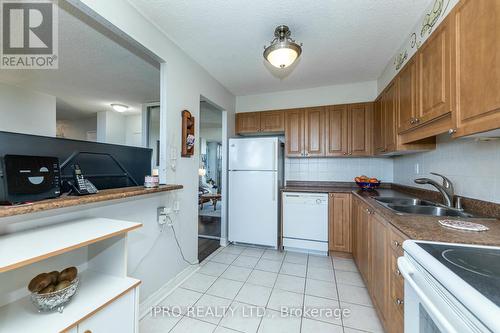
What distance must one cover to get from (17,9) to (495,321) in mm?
3052

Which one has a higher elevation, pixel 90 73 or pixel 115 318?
pixel 90 73

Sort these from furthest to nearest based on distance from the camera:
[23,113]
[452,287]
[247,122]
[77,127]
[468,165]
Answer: [77,127]
[247,122]
[23,113]
[468,165]
[452,287]

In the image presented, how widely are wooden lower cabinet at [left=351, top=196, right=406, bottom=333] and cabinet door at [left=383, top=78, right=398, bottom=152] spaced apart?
75 cm

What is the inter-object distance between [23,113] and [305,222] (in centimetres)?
439

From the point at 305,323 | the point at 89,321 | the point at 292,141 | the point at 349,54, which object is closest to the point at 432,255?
the point at 305,323

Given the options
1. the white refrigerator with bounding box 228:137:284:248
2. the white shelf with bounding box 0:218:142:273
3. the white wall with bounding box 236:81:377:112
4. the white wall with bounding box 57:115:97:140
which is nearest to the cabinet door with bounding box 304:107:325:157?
the white wall with bounding box 236:81:377:112

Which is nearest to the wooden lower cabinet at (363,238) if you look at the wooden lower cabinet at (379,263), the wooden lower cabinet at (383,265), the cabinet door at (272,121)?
the wooden lower cabinet at (383,265)

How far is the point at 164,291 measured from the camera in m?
1.93

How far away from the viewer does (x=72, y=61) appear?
8.10ft

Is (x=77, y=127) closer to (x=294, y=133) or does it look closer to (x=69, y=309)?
(x=294, y=133)

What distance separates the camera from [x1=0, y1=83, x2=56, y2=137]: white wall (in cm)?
288

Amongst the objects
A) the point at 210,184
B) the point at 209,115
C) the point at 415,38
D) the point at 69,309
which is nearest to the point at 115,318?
the point at 69,309

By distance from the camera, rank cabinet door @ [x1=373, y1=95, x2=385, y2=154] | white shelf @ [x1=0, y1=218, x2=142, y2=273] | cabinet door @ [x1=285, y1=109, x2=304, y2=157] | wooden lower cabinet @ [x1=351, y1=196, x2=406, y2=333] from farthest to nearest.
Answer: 1. cabinet door @ [x1=285, y1=109, x2=304, y2=157]
2. cabinet door @ [x1=373, y1=95, x2=385, y2=154]
3. wooden lower cabinet @ [x1=351, y1=196, x2=406, y2=333]
4. white shelf @ [x1=0, y1=218, x2=142, y2=273]

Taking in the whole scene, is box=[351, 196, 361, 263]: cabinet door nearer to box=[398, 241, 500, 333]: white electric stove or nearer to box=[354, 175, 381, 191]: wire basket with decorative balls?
box=[354, 175, 381, 191]: wire basket with decorative balls
